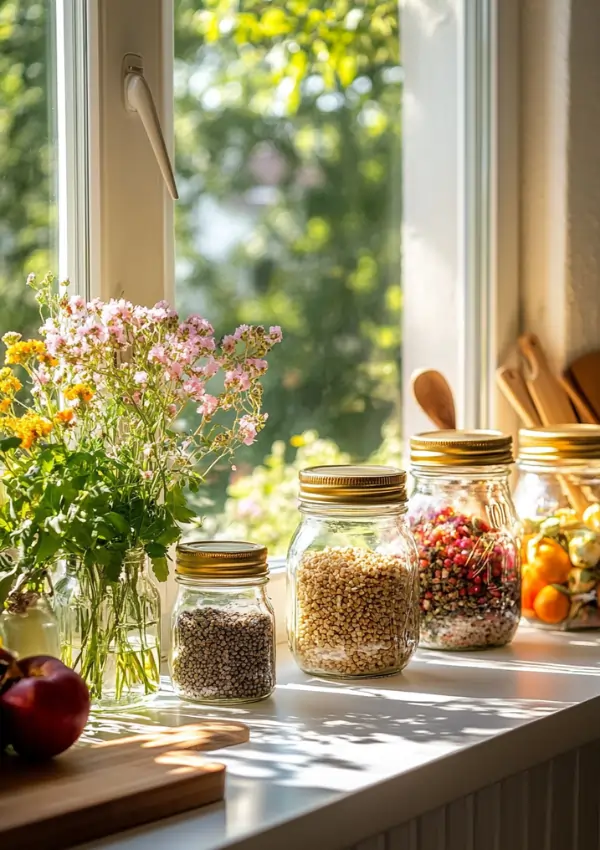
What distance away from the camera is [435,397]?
1646 mm

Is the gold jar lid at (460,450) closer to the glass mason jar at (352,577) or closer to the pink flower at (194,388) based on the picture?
the glass mason jar at (352,577)

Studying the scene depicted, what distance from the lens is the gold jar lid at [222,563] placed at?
48.6 inches

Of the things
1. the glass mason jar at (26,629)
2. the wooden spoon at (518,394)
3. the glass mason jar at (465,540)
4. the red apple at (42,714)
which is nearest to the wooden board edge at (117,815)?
the red apple at (42,714)

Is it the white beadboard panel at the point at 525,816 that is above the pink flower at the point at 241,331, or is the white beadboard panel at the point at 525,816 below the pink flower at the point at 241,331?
below

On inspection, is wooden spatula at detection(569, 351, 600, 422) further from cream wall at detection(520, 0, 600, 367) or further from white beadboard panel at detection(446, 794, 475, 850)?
white beadboard panel at detection(446, 794, 475, 850)

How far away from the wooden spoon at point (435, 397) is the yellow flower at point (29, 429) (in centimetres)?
63

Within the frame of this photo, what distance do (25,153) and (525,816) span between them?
862 millimetres

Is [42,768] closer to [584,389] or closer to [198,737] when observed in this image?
[198,737]

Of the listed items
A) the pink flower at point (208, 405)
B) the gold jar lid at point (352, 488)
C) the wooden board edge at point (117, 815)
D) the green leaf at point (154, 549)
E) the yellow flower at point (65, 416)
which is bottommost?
the wooden board edge at point (117, 815)

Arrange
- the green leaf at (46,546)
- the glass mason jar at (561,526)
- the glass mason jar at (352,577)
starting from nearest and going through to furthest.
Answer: the green leaf at (46,546) → the glass mason jar at (352,577) → the glass mason jar at (561,526)

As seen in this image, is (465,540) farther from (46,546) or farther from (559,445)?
(46,546)

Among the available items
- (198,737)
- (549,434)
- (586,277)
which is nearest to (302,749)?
(198,737)

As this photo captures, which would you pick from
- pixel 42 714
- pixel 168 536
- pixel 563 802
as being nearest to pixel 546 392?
pixel 563 802

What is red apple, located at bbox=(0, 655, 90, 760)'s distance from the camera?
1004mm
